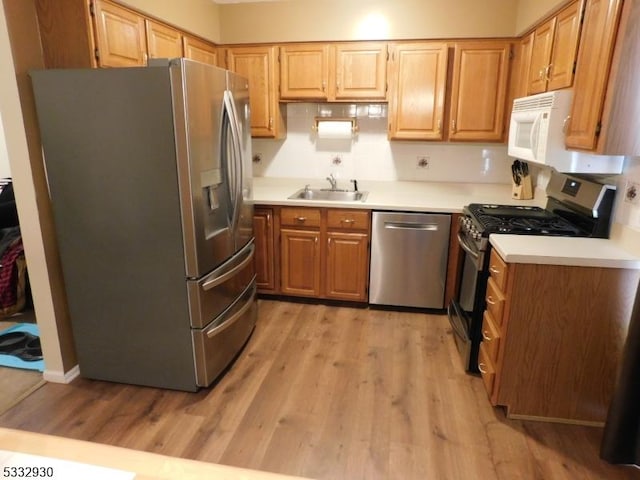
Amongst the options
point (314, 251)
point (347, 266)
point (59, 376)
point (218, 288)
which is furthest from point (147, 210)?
point (347, 266)

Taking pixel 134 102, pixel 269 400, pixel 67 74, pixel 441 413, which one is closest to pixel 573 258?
pixel 441 413

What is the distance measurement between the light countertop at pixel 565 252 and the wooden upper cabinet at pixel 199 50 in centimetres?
242

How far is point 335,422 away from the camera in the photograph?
81.4 inches

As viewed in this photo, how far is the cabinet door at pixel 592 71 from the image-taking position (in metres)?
1.74

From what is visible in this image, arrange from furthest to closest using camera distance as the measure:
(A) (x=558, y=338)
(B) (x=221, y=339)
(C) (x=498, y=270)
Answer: (B) (x=221, y=339), (C) (x=498, y=270), (A) (x=558, y=338)

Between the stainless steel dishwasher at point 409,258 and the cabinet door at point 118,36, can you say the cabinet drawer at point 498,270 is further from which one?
the cabinet door at point 118,36

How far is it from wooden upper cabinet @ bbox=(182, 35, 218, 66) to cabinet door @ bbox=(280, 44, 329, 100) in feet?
1.83

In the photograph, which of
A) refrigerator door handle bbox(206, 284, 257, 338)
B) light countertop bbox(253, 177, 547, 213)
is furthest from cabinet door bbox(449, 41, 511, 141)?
refrigerator door handle bbox(206, 284, 257, 338)

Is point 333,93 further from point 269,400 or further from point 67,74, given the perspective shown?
point 269,400

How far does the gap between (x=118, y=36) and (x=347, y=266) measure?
2.09 meters

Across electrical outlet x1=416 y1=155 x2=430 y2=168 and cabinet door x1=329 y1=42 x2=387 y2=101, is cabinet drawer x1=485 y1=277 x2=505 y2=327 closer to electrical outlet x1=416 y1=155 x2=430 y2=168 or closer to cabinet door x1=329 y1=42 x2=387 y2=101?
electrical outlet x1=416 y1=155 x2=430 y2=168

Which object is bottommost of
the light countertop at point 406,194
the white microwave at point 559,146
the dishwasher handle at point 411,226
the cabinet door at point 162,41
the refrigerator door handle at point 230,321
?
the refrigerator door handle at point 230,321

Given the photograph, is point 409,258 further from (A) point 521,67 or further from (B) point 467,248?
(A) point 521,67

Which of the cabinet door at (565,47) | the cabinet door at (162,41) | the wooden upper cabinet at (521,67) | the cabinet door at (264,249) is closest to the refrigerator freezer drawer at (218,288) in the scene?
the cabinet door at (264,249)
